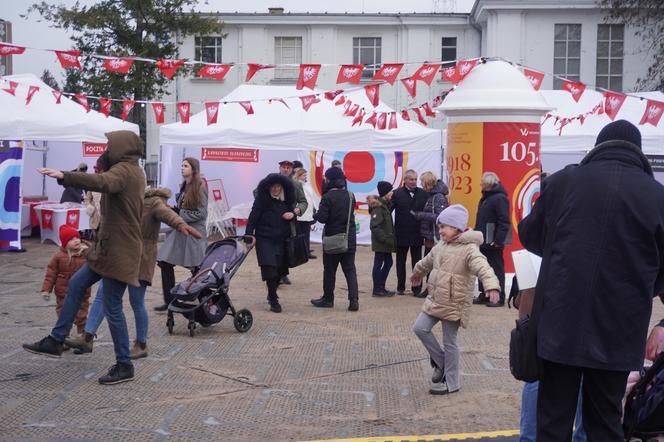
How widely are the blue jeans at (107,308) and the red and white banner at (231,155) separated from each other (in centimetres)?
1225

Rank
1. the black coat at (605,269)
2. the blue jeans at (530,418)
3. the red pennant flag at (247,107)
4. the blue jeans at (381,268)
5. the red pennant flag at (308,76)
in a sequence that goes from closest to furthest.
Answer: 1. the black coat at (605,269)
2. the blue jeans at (530,418)
3. the blue jeans at (381,268)
4. the red pennant flag at (308,76)
5. the red pennant flag at (247,107)

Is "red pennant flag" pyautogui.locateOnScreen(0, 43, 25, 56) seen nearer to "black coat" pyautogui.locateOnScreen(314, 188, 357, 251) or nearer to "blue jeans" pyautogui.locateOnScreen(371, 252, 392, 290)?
"black coat" pyautogui.locateOnScreen(314, 188, 357, 251)

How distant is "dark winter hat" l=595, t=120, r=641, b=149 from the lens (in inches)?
156

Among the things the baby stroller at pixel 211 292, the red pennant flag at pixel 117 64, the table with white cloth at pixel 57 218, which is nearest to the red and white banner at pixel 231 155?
the table with white cloth at pixel 57 218

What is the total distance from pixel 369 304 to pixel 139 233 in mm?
5042

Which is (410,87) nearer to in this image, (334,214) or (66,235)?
(334,214)

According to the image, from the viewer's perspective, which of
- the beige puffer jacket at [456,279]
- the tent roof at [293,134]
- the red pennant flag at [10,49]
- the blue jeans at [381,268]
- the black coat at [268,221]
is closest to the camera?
the beige puffer jacket at [456,279]

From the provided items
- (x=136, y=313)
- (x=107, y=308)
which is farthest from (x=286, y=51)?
(x=107, y=308)

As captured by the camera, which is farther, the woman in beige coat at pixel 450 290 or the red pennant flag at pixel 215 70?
the red pennant flag at pixel 215 70

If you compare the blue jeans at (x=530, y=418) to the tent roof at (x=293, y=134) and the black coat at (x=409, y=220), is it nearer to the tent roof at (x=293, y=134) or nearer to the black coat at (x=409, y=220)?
the black coat at (x=409, y=220)

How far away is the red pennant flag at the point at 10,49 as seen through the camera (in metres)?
13.4

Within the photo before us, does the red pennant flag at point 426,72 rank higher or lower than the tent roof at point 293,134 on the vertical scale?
higher

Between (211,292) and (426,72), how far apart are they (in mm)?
7912

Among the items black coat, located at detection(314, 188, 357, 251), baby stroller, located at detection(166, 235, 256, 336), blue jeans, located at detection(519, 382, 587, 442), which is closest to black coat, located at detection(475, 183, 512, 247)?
black coat, located at detection(314, 188, 357, 251)
